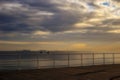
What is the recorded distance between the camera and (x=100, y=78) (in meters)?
19.4

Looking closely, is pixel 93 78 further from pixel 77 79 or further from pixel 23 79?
pixel 23 79

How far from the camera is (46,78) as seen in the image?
19.2m

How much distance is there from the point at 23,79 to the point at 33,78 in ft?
2.62

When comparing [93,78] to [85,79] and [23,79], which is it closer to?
[85,79]

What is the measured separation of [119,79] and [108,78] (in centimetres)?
88

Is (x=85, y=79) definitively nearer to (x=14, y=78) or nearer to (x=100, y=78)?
(x=100, y=78)

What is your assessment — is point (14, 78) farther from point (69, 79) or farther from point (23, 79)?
point (69, 79)

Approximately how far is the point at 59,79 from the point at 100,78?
9.33ft

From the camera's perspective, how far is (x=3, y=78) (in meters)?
19.0

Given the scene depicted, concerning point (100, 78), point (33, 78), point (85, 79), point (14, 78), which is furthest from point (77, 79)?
point (14, 78)

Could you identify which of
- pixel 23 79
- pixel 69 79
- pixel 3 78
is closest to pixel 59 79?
pixel 69 79

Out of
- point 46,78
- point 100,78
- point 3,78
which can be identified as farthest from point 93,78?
point 3,78

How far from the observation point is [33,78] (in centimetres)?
1916

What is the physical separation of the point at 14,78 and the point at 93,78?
524 centimetres
